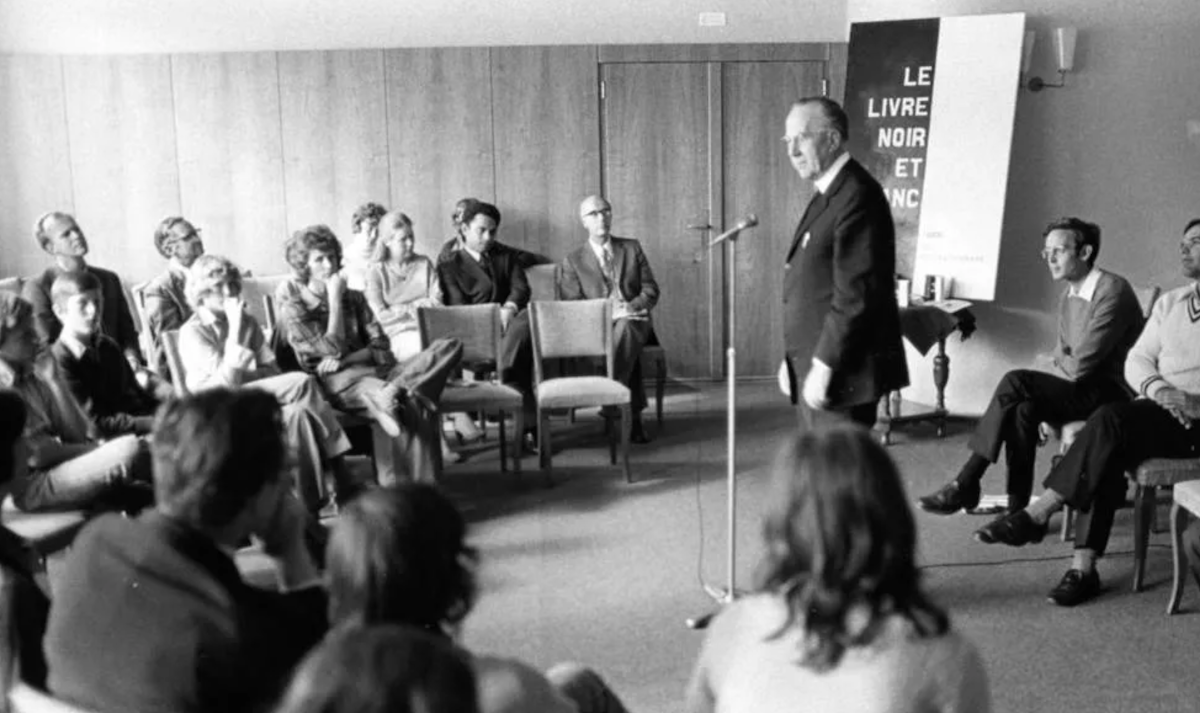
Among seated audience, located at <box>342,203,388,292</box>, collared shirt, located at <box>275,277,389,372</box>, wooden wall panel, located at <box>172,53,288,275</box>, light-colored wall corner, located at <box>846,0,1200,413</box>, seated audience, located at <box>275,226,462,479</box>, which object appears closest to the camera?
seated audience, located at <box>275,226,462,479</box>

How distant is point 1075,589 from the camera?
4098mm

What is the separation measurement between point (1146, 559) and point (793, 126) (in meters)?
2.00

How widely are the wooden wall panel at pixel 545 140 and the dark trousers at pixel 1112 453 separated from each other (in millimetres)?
4286

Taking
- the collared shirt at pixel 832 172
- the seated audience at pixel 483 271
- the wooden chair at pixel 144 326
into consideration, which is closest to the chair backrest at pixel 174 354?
the wooden chair at pixel 144 326

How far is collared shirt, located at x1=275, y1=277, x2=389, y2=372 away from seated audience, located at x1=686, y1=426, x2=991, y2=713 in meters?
3.91

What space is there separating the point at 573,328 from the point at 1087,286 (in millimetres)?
2374

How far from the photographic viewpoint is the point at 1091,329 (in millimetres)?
4840

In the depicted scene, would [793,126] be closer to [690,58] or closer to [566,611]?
[566,611]

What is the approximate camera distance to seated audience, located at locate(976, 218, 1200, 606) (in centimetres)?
417

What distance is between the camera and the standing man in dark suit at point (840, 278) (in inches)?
151

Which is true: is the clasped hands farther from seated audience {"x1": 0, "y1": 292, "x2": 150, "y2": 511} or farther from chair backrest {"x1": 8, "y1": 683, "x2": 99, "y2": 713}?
chair backrest {"x1": 8, "y1": 683, "x2": 99, "y2": 713}

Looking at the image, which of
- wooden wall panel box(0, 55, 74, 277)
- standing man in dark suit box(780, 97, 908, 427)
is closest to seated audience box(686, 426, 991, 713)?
standing man in dark suit box(780, 97, 908, 427)

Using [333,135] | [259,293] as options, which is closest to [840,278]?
[259,293]

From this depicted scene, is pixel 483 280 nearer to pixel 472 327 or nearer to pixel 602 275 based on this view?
pixel 602 275
